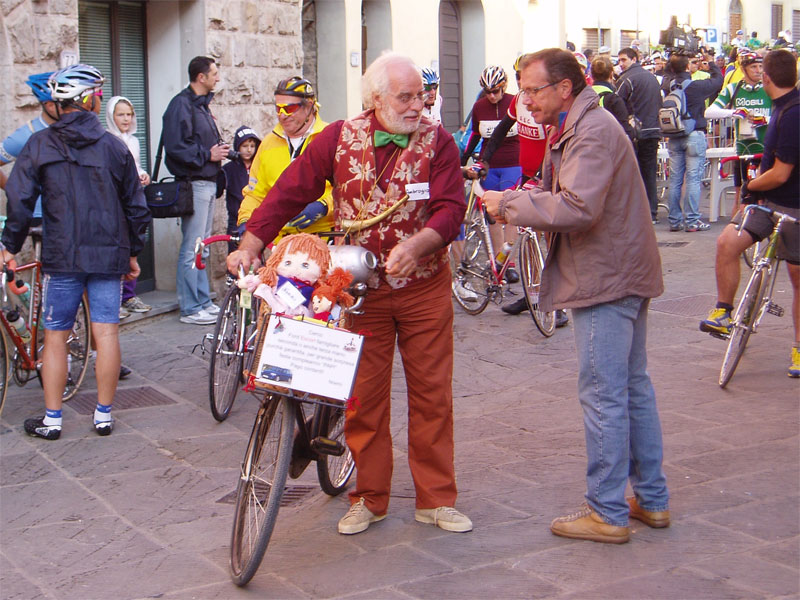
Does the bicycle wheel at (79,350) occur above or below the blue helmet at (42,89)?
below

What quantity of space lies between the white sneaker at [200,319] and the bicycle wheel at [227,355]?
2416 mm

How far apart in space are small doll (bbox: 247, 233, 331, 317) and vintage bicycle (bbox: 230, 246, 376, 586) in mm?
78

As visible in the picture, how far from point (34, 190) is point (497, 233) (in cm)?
473

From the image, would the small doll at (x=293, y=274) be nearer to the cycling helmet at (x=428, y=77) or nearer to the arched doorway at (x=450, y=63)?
the cycling helmet at (x=428, y=77)

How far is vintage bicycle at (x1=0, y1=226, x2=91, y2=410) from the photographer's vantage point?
6.43m

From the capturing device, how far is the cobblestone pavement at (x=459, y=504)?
4191mm

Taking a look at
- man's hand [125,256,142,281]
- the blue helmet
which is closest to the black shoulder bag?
man's hand [125,256,142,281]

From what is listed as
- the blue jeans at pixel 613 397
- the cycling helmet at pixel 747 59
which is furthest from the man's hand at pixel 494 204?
the cycling helmet at pixel 747 59

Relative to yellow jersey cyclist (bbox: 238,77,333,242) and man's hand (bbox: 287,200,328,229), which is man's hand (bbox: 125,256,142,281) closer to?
yellow jersey cyclist (bbox: 238,77,333,242)

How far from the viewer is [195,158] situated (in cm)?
894

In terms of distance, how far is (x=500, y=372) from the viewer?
7496 mm

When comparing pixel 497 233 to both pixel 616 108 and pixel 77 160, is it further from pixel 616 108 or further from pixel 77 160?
pixel 77 160

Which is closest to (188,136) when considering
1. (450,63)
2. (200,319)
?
(200,319)

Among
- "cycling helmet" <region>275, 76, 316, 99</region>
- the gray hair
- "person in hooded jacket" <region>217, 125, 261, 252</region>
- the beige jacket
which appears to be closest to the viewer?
the beige jacket
